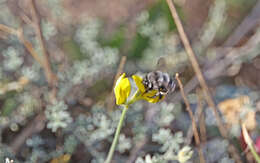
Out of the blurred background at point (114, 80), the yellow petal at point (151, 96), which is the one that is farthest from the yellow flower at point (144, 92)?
the blurred background at point (114, 80)

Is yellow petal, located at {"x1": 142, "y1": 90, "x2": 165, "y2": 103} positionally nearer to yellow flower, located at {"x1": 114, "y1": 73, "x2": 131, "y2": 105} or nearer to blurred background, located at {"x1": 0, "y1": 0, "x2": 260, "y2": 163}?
yellow flower, located at {"x1": 114, "y1": 73, "x2": 131, "y2": 105}

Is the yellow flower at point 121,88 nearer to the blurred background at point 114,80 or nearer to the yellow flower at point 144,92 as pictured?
the yellow flower at point 144,92

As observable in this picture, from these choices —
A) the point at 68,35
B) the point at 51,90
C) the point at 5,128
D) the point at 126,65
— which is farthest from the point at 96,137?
the point at 68,35

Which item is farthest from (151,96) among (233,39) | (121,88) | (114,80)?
(233,39)

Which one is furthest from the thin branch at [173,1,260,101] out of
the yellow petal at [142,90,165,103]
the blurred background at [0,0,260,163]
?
the yellow petal at [142,90,165,103]

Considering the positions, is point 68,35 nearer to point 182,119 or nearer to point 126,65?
point 126,65

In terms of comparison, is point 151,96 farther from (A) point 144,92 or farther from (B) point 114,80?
(B) point 114,80
